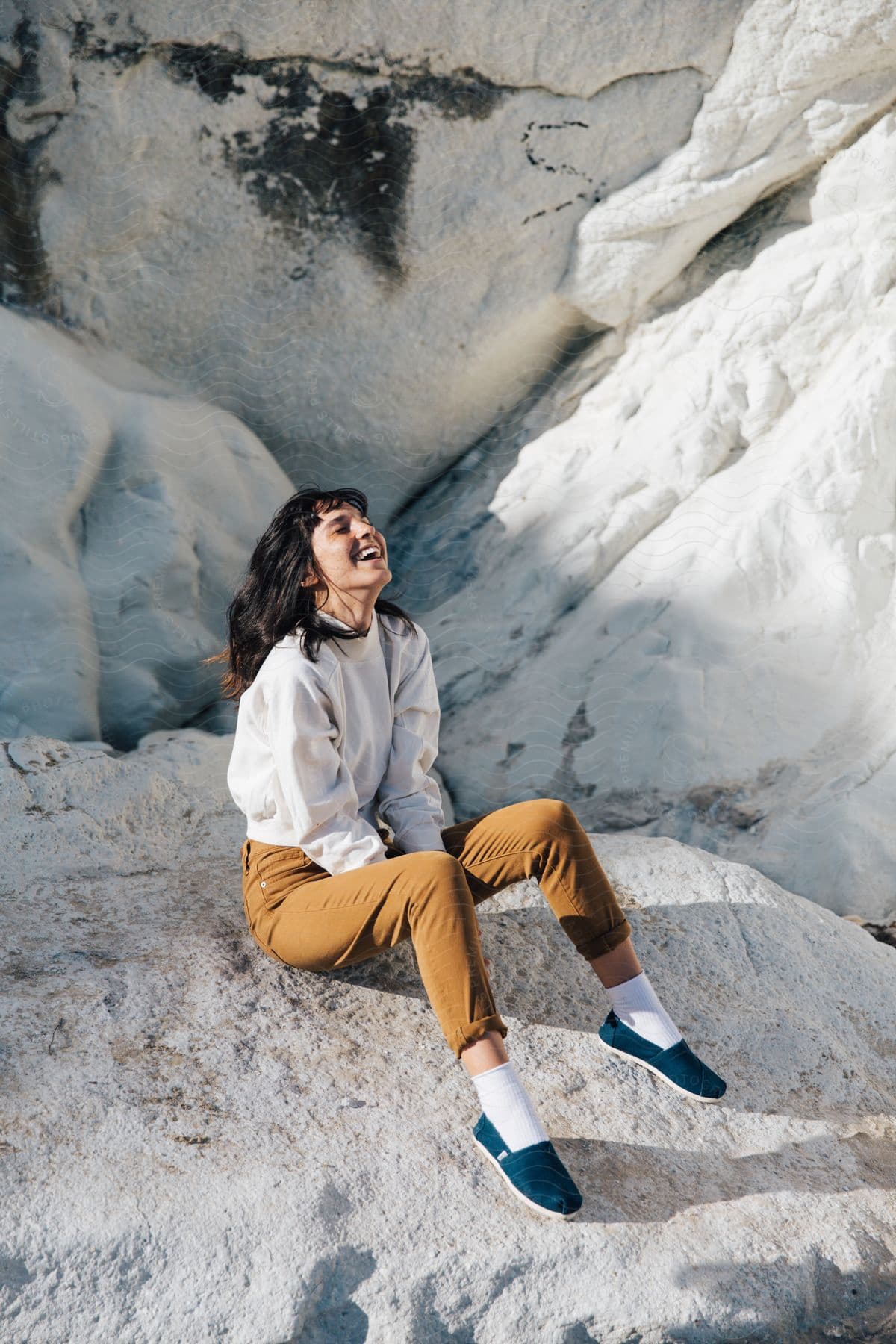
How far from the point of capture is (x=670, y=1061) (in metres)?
1.18

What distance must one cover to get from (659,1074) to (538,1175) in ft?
0.77

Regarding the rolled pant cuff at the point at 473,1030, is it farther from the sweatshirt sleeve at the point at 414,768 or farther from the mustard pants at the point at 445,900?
the sweatshirt sleeve at the point at 414,768

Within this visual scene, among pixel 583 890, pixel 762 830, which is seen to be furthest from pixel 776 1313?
pixel 762 830

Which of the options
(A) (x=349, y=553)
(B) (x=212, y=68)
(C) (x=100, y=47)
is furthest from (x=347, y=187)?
(A) (x=349, y=553)

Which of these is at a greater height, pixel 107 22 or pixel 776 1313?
pixel 107 22

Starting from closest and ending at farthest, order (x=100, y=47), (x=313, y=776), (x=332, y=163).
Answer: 1. (x=313, y=776)
2. (x=100, y=47)
3. (x=332, y=163)

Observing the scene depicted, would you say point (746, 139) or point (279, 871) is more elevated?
point (746, 139)

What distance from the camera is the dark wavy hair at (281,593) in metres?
1.23

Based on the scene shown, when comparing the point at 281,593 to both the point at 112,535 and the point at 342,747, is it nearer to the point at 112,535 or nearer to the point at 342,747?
the point at 342,747

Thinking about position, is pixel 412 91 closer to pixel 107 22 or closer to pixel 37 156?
pixel 107 22

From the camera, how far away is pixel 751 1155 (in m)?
1.14

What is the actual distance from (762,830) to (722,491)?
0.62 meters

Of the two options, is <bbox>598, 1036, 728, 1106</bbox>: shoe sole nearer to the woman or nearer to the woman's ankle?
the woman

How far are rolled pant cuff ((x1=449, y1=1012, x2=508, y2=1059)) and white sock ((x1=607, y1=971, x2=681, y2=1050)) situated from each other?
0.63 ft
